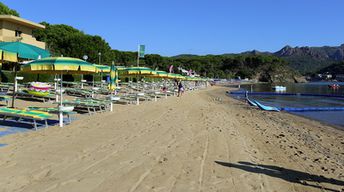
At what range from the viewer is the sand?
4.86 m

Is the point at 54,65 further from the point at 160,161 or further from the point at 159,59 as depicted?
the point at 159,59

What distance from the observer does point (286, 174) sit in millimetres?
5777

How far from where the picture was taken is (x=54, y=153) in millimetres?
6312

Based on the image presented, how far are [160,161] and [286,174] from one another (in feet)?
6.82

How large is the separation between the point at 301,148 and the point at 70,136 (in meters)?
5.50

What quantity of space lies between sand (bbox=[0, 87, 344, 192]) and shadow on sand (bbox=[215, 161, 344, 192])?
2 cm

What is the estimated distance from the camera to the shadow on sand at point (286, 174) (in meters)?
5.49

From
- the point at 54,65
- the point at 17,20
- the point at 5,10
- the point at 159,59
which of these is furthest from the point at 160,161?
the point at 159,59

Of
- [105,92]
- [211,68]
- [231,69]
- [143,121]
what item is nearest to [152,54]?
[211,68]

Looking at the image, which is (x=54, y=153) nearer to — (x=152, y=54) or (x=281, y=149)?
(x=281, y=149)

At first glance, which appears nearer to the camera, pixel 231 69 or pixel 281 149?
pixel 281 149

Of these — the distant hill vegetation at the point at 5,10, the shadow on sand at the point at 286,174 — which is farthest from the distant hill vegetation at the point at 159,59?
the shadow on sand at the point at 286,174

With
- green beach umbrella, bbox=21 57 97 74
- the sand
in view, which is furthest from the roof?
the sand

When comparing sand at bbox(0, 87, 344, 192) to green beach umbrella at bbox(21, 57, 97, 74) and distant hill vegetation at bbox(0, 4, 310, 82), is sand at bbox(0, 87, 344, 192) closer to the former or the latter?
green beach umbrella at bbox(21, 57, 97, 74)
